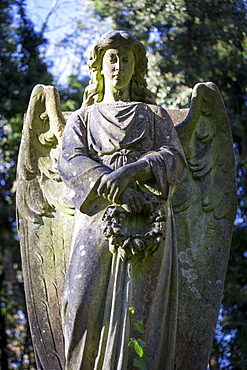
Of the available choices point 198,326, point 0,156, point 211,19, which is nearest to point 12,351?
point 0,156

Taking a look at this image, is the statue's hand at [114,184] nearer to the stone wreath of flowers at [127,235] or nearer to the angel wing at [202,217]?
the stone wreath of flowers at [127,235]

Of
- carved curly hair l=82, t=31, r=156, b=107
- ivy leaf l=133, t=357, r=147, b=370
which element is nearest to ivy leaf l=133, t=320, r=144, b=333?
ivy leaf l=133, t=357, r=147, b=370

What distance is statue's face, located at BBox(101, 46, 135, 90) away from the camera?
23.7 ft

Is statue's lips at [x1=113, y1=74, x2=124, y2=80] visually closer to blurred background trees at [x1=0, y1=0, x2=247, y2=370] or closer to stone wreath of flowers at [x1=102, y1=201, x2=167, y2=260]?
stone wreath of flowers at [x1=102, y1=201, x2=167, y2=260]

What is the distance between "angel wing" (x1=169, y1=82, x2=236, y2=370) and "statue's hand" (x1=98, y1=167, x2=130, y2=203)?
118 centimetres

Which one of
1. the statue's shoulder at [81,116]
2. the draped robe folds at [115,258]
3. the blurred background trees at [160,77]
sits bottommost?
the draped robe folds at [115,258]

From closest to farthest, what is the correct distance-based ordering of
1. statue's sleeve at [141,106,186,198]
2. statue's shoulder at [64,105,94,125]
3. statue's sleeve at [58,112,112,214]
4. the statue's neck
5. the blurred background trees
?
statue's sleeve at [58,112,112,214], statue's sleeve at [141,106,186,198], statue's shoulder at [64,105,94,125], the statue's neck, the blurred background trees

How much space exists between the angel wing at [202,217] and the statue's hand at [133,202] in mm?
1022

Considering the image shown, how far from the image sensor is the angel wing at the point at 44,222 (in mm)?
7527

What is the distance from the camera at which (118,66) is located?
7.22 meters

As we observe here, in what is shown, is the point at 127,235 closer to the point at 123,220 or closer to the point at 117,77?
the point at 123,220

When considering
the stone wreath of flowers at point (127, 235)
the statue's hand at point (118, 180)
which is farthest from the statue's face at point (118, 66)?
the stone wreath of flowers at point (127, 235)

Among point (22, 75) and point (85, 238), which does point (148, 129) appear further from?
point (22, 75)

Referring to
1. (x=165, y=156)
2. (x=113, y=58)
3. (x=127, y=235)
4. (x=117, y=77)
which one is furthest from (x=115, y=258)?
(x=113, y=58)
